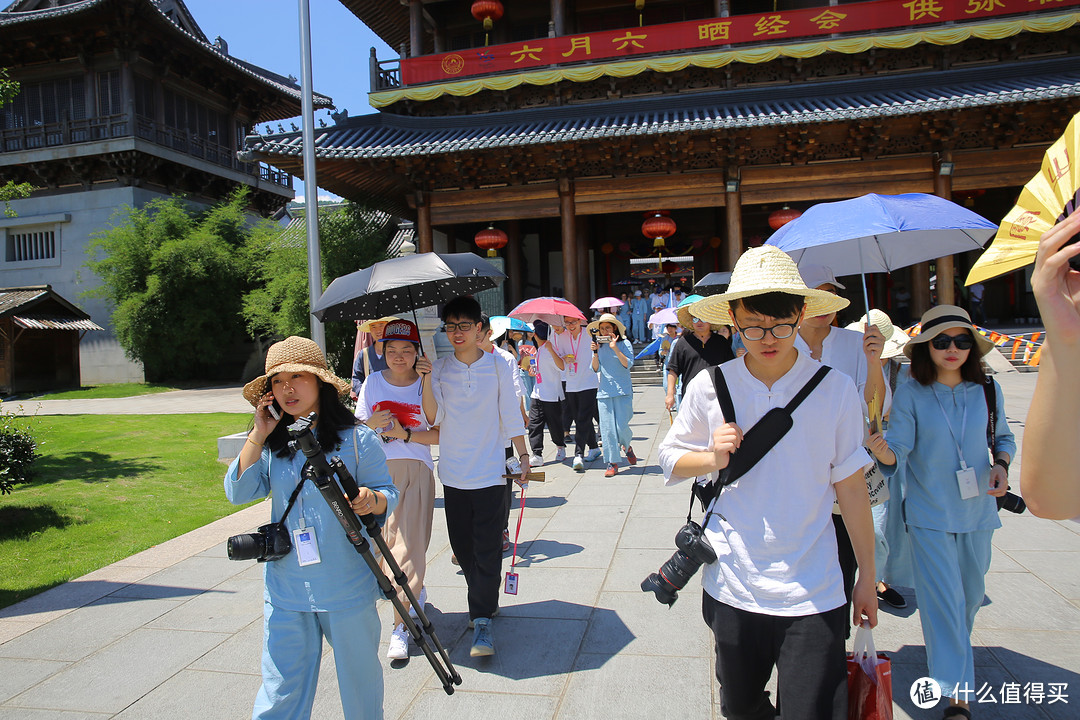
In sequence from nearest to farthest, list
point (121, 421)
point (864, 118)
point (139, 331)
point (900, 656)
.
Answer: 1. point (900, 656)
2. point (864, 118)
3. point (121, 421)
4. point (139, 331)

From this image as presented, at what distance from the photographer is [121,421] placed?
40.0ft

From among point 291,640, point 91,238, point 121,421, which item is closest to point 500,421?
point 291,640

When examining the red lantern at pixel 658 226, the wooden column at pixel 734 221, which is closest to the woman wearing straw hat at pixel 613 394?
Answer: the wooden column at pixel 734 221

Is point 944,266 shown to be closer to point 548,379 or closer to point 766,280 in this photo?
point 548,379

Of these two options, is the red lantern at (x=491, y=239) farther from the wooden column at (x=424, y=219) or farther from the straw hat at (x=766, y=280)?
the straw hat at (x=766, y=280)

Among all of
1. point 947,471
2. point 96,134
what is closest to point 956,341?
point 947,471

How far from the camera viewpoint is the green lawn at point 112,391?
707 inches

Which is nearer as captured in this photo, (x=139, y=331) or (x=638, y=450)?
(x=638, y=450)

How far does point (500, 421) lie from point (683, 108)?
38.1 ft

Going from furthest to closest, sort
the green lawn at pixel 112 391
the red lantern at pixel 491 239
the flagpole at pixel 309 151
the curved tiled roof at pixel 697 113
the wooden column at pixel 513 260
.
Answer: the green lawn at pixel 112 391, the wooden column at pixel 513 260, the red lantern at pixel 491 239, the curved tiled roof at pixel 697 113, the flagpole at pixel 309 151

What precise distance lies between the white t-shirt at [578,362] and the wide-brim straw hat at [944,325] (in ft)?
14.6

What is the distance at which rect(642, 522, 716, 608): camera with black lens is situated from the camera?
6.71 ft

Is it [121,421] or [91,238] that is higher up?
[91,238]

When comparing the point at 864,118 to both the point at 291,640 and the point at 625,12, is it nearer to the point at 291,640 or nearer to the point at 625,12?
the point at 625,12
